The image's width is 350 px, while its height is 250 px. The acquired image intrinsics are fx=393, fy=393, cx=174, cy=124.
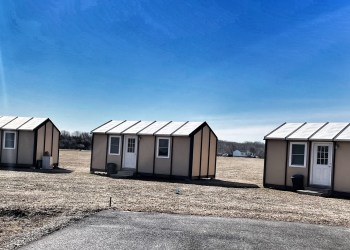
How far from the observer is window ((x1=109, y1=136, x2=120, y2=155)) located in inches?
892

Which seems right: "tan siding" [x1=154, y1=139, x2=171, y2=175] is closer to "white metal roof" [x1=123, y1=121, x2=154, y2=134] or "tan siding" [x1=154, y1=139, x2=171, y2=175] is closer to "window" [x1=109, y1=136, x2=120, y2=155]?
"white metal roof" [x1=123, y1=121, x2=154, y2=134]

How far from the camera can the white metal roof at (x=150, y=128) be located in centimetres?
2123

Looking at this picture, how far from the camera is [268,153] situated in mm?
18562

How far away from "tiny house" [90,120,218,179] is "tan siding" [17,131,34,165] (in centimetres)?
403

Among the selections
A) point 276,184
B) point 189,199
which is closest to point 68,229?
point 189,199

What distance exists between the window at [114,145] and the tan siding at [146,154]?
5.23ft

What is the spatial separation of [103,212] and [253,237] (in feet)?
12.4

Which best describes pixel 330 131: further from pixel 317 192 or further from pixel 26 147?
pixel 26 147

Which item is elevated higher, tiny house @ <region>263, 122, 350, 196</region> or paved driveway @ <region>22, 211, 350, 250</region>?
tiny house @ <region>263, 122, 350, 196</region>

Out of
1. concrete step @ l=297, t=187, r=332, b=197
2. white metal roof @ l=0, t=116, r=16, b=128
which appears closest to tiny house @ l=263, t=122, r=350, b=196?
concrete step @ l=297, t=187, r=332, b=197

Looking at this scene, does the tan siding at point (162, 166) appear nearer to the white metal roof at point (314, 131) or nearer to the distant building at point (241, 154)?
the white metal roof at point (314, 131)

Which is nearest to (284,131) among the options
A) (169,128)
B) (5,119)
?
(169,128)

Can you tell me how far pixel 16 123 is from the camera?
25109 millimetres

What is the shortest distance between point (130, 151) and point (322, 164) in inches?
410
